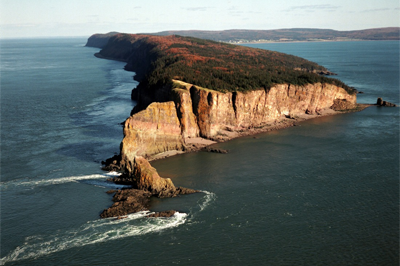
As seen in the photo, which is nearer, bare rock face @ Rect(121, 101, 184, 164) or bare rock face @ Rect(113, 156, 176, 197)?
bare rock face @ Rect(113, 156, 176, 197)

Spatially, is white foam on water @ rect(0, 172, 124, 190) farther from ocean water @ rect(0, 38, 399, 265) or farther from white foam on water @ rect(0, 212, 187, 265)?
white foam on water @ rect(0, 212, 187, 265)

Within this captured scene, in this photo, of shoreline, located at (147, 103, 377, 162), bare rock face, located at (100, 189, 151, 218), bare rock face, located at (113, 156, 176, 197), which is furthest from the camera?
shoreline, located at (147, 103, 377, 162)

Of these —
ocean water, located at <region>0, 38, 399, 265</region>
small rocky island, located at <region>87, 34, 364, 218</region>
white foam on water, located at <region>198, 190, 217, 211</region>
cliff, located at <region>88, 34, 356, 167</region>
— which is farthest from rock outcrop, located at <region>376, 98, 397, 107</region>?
white foam on water, located at <region>198, 190, 217, 211</region>

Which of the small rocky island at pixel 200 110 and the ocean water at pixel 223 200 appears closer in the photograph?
the ocean water at pixel 223 200

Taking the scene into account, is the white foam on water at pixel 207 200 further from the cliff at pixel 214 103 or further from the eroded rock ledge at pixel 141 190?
the cliff at pixel 214 103

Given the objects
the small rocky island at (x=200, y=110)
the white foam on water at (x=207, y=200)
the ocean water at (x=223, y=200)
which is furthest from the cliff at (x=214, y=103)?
the white foam on water at (x=207, y=200)

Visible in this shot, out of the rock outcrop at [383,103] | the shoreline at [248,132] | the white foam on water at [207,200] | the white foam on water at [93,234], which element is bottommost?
the white foam on water at [93,234]

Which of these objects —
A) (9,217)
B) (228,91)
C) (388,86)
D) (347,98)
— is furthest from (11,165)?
(388,86)

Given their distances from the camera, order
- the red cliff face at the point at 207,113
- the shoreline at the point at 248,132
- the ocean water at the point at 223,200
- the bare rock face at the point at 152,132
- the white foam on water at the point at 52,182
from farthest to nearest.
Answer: the shoreline at the point at 248,132 < the red cliff face at the point at 207,113 < the bare rock face at the point at 152,132 < the white foam on water at the point at 52,182 < the ocean water at the point at 223,200
